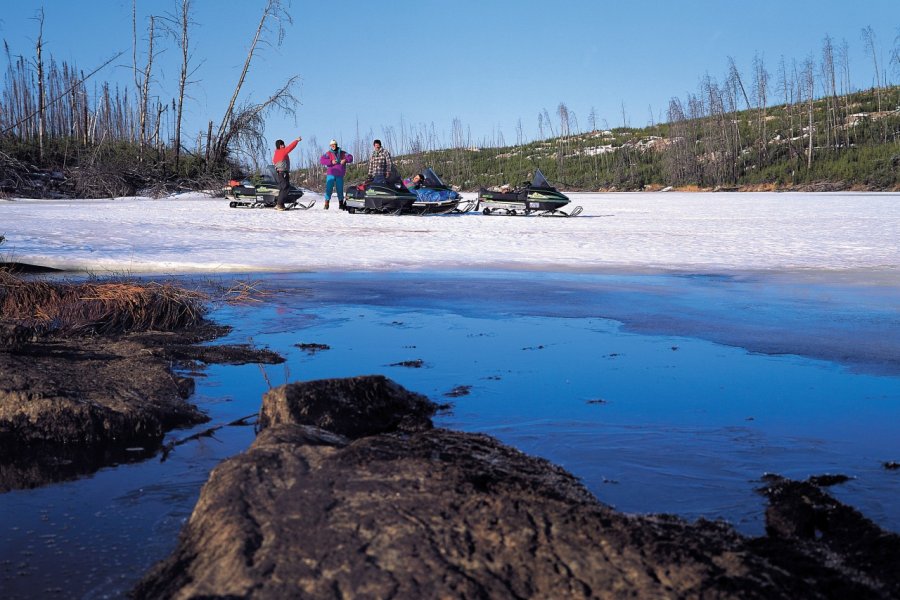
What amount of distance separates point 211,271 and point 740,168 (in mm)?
45808

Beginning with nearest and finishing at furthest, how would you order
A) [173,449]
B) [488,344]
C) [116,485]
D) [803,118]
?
[116,485]
[173,449]
[488,344]
[803,118]

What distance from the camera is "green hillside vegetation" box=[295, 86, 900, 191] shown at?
44031 mm

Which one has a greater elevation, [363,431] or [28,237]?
[28,237]

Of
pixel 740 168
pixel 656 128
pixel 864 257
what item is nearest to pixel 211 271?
pixel 864 257

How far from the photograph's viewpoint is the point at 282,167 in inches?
859

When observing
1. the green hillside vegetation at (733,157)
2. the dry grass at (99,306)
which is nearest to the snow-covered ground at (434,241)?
the dry grass at (99,306)

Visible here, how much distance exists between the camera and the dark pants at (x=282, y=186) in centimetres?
2106

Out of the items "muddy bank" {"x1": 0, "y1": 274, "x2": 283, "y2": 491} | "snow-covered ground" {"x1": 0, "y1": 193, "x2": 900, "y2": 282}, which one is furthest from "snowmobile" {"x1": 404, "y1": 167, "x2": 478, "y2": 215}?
"muddy bank" {"x1": 0, "y1": 274, "x2": 283, "y2": 491}

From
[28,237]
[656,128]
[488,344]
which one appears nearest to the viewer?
[488,344]

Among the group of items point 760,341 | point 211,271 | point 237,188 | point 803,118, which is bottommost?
point 760,341

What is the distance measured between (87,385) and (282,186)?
698 inches

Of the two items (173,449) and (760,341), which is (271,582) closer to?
(173,449)

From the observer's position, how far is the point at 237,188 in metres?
21.8

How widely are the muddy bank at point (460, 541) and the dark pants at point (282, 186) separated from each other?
18.7 meters
